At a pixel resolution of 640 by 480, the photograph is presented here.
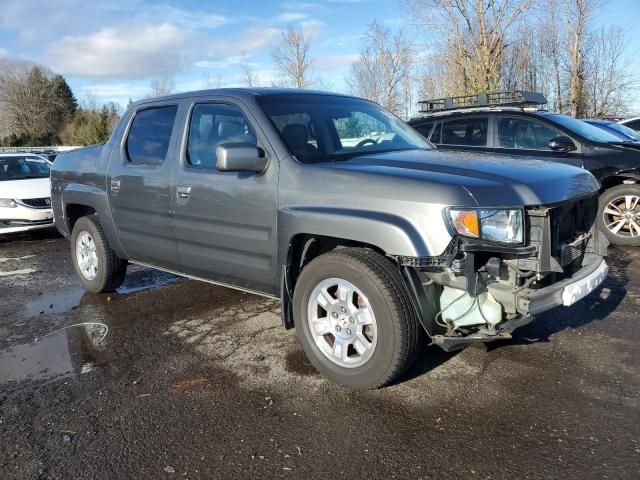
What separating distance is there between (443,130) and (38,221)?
6.61 metres

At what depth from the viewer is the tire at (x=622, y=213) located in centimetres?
704

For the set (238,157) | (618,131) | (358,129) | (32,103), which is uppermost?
(32,103)

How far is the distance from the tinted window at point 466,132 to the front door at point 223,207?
4473 millimetres

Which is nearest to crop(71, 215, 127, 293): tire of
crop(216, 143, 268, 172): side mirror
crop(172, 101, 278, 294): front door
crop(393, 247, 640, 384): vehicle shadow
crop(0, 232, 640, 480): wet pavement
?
crop(0, 232, 640, 480): wet pavement

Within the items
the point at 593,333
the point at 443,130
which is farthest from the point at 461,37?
the point at 593,333

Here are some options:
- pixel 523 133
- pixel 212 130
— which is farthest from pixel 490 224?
pixel 523 133

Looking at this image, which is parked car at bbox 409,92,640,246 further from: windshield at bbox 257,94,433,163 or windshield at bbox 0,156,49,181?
windshield at bbox 0,156,49,181

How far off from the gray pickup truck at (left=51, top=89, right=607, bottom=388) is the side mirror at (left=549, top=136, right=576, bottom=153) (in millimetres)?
3045

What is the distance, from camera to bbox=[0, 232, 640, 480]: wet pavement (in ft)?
8.71

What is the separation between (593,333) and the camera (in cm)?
418

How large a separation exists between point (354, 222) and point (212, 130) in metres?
1.65

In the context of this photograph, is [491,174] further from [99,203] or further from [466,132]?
[466,132]

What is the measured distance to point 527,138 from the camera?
24.0 feet

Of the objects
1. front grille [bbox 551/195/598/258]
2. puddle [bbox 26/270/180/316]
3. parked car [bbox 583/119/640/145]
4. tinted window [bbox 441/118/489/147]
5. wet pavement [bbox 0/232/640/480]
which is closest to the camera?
wet pavement [bbox 0/232/640/480]
